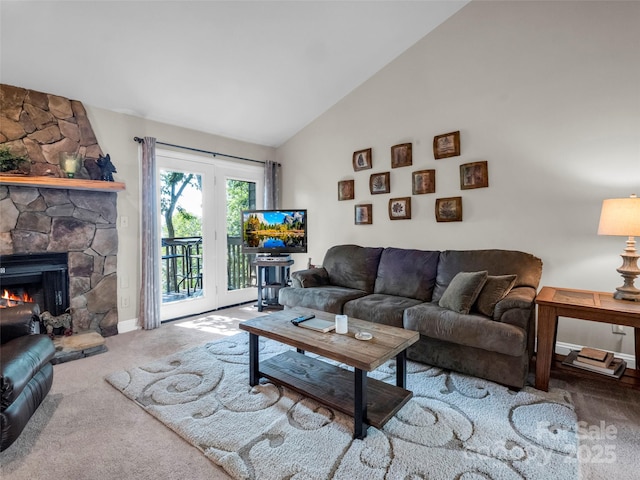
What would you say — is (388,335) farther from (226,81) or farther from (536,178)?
(226,81)

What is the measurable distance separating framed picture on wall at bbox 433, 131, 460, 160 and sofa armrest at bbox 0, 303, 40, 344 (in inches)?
144

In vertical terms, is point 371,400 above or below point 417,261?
Result: below

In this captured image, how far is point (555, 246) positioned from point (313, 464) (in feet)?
8.68

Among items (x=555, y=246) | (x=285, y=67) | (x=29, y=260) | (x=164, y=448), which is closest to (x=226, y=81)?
(x=285, y=67)

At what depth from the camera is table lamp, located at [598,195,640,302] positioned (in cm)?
214

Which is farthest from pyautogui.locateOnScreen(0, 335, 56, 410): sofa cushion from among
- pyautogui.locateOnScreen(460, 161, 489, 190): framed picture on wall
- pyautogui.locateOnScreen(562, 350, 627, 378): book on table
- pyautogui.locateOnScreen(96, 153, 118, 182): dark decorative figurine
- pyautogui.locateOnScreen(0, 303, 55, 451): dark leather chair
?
pyautogui.locateOnScreen(460, 161, 489, 190): framed picture on wall

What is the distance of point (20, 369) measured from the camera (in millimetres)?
1687

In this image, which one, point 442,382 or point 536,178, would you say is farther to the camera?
point 536,178

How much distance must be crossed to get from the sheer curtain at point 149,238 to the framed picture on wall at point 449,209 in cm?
311

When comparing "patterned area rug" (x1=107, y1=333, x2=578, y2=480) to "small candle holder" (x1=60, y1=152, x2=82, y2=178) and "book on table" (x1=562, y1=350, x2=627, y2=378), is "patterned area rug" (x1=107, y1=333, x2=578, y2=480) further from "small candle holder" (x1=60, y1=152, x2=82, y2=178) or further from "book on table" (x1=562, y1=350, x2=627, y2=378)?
"small candle holder" (x1=60, y1=152, x2=82, y2=178)

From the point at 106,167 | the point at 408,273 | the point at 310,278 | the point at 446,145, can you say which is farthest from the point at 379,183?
the point at 106,167

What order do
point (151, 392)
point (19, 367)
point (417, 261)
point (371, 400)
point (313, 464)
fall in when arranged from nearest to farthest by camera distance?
point (313, 464)
point (19, 367)
point (371, 400)
point (151, 392)
point (417, 261)

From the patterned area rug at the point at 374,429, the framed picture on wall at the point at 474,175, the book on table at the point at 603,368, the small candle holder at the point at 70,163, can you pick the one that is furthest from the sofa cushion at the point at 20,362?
the framed picture on wall at the point at 474,175

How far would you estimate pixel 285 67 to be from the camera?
11.3 ft
